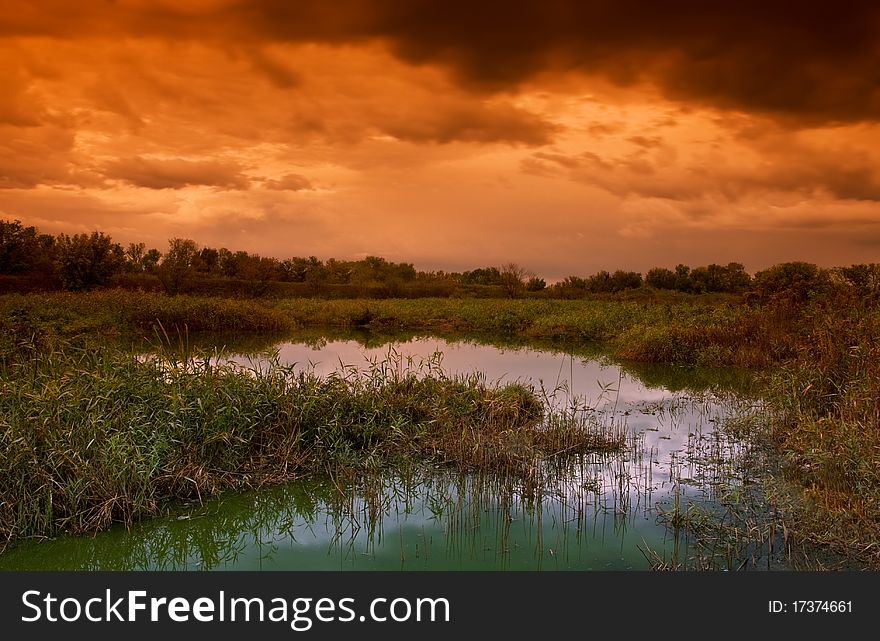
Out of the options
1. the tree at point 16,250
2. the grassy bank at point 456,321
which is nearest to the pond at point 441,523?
the grassy bank at point 456,321

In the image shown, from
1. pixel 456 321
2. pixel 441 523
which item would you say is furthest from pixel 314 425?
pixel 456 321

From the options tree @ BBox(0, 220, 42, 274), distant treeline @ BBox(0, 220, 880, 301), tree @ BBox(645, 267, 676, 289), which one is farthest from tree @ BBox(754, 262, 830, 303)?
tree @ BBox(0, 220, 42, 274)

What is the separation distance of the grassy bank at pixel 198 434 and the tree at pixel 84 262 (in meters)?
36.4

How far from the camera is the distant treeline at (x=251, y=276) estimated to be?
135ft

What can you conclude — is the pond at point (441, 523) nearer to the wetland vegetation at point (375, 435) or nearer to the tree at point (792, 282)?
the wetland vegetation at point (375, 435)

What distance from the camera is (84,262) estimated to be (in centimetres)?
4072

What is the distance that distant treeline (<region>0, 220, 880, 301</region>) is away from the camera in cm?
4109

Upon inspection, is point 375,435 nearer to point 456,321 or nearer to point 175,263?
point 456,321

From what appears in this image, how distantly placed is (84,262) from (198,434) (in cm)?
3949

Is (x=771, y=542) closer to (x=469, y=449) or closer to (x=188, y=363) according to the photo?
(x=469, y=449)

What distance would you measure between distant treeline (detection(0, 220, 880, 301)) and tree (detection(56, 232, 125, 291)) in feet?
0.19

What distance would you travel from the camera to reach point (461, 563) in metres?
5.27

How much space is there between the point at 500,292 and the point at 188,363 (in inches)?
1927

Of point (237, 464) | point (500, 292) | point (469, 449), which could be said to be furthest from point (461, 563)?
point (500, 292)
